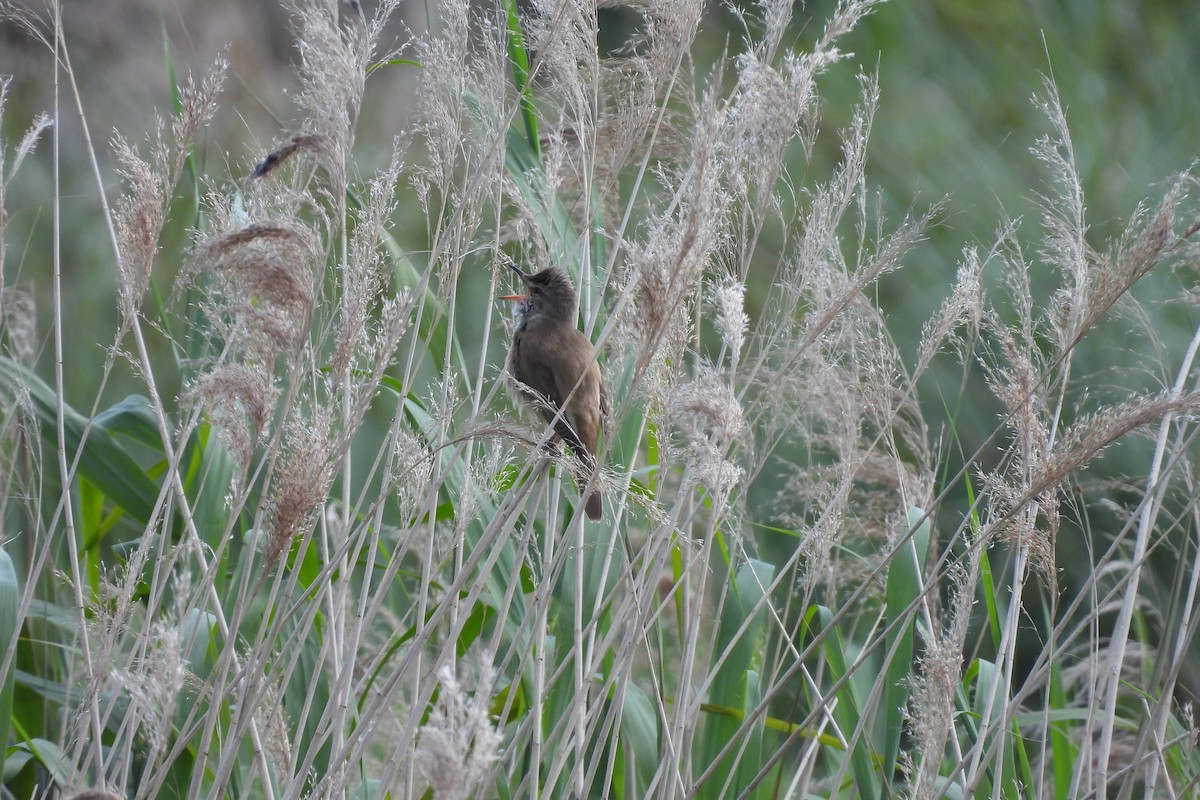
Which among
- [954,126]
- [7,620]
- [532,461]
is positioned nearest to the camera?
[532,461]

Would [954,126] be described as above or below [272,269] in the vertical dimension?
above

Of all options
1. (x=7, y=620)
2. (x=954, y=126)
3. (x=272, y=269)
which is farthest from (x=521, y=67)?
(x=954, y=126)

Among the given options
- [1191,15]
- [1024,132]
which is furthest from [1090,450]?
[1191,15]

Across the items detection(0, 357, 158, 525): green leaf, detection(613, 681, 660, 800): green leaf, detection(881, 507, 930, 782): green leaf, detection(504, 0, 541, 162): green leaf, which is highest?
detection(504, 0, 541, 162): green leaf

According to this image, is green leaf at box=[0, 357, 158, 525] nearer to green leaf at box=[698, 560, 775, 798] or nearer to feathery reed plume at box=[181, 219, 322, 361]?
feathery reed plume at box=[181, 219, 322, 361]

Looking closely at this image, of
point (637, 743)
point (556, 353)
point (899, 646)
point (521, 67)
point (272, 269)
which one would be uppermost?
point (521, 67)

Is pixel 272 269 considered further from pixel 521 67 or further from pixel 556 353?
pixel 556 353

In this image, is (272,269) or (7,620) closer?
(272,269)

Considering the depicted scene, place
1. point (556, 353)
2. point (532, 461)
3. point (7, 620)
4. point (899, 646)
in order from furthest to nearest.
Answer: point (556, 353) → point (899, 646) → point (7, 620) → point (532, 461)

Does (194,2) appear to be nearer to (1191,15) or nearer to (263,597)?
(263,597)

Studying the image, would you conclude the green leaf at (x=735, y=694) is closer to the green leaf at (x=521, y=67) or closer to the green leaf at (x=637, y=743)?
the green leaf at (x=637, y=743)

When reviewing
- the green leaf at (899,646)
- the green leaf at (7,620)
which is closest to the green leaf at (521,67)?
the green leaf at (899,646)

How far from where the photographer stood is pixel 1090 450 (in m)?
1.64

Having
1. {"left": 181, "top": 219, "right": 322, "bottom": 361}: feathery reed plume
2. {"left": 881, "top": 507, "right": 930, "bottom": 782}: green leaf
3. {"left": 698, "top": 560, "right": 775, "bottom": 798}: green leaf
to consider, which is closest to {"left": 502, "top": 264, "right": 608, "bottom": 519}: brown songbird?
{"left": 698, "top": 560, "right": 775, "bottom": 798}: green leaf
